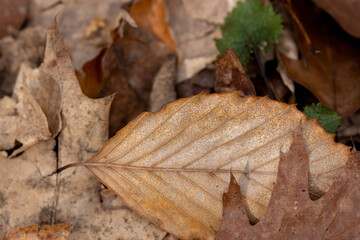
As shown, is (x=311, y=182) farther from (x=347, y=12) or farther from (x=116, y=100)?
(x=116, y=100)

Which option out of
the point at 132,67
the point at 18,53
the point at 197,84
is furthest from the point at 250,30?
the point at 18,53

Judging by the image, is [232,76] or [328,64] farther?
[328,64]

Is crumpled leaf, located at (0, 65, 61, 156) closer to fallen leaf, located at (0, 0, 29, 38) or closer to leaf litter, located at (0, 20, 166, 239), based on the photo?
leaf litter, located at (0, 20, 166, 239)

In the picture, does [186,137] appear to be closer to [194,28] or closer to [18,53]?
[194,28]

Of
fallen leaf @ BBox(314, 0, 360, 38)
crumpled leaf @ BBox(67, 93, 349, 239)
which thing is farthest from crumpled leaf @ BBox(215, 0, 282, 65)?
crumpled leaf @ BBox(67, 93, 349, 239)

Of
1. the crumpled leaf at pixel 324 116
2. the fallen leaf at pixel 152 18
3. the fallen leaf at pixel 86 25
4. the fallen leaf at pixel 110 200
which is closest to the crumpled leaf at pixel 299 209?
the crumpled leaf at pixel 324 116

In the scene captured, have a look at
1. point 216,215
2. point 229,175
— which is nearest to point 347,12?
point 229,175
